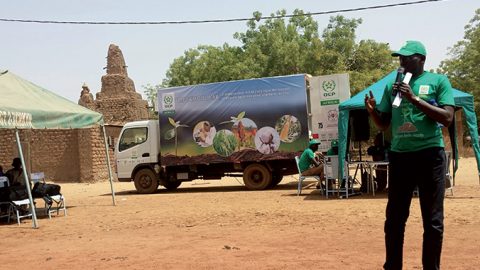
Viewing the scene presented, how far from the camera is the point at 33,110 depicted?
34.2 feet

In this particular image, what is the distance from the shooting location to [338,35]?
1385 inches

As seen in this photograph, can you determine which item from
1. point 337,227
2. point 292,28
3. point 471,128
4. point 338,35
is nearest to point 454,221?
point 337,227

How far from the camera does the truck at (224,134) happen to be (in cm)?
1498

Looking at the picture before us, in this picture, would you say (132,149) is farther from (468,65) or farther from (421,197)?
(468,65)

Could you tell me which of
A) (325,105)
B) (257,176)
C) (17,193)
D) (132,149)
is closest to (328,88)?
(325,105)

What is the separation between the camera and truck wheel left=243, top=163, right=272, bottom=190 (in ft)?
50.8

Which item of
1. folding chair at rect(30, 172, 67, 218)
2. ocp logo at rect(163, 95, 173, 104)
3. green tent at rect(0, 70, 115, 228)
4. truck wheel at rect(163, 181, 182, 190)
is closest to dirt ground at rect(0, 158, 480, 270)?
folding chair at rect(30, 172, 67, 218)

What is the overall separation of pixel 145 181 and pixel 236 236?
9685 millimetres

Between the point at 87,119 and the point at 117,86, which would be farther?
the point at 117,86

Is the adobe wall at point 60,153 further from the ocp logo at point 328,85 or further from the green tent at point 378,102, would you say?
the green tent at point 378,102

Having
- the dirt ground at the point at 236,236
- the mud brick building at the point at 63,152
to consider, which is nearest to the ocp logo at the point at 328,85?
the dirt ground at the point at 236,236

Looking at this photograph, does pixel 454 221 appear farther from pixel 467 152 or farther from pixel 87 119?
pixel 467 152

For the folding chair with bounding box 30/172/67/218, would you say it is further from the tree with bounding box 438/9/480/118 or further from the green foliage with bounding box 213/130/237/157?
the tree with bounding box 438/9/480/118

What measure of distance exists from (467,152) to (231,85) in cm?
2222
